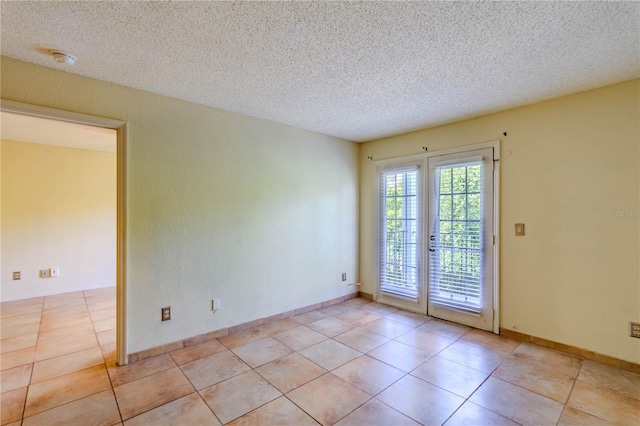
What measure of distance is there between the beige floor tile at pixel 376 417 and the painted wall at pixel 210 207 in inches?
70.6

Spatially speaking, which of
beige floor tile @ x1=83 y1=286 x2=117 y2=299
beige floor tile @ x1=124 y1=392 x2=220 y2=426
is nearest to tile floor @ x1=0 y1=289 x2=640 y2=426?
beige floor tile @ x1=124 y1=392 x2=220 y2=426

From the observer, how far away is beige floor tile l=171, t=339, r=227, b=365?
105 inches

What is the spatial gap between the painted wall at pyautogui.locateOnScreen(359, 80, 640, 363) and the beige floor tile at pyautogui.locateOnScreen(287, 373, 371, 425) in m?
2.03

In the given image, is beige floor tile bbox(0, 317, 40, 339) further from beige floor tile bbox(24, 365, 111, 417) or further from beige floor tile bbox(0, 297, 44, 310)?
beige floor tile bbox(24, 365, 111, 417)

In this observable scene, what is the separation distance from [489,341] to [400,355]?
1.05 m

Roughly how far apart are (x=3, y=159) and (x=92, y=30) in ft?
13.5

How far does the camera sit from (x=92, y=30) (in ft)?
5.90

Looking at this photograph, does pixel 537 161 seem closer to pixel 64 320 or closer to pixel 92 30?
pixel 92 30

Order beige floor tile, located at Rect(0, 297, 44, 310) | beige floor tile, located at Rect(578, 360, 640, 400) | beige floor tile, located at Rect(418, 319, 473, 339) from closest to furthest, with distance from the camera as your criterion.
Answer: beige floor tile, located at Rect(578, 360, 640, 400) < beige floor tile, located at Rect(418, 319, 473, 339) < beige floor tile, located at Rect(0, 297, 44, 310)

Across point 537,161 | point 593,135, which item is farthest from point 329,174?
point 593,135

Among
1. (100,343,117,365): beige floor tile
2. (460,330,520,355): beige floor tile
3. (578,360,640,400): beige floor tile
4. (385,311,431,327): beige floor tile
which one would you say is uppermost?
(100,343,117,365): beige floor tile

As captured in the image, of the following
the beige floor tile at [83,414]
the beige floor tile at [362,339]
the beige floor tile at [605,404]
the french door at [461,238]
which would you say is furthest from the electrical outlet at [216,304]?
the beige floor tile at [605,404]

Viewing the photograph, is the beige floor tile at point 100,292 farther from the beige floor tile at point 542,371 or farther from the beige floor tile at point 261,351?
the beige floor tile at point 542,371

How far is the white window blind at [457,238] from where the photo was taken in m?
3.32
